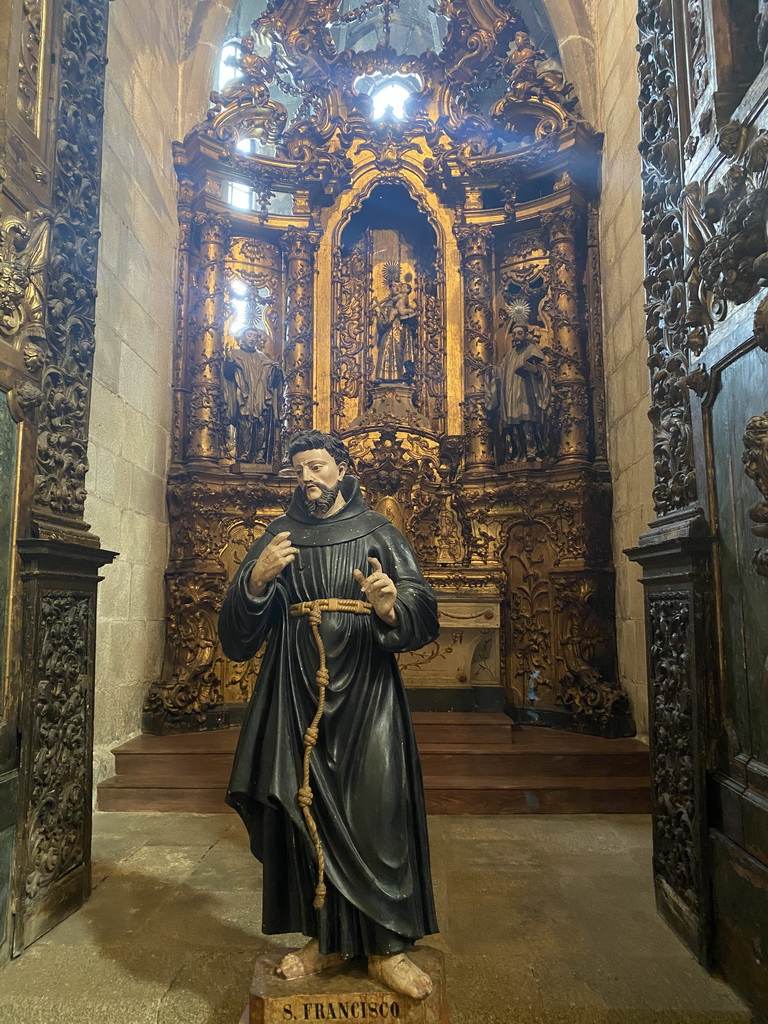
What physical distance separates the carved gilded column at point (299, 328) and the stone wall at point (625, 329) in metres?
2.89

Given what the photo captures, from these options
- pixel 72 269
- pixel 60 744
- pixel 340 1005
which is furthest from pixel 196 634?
pixel 340 1005

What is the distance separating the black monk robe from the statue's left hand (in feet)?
0.14

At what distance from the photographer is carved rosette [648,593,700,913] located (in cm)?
315

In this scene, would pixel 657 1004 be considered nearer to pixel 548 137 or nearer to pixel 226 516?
pixel 226 516

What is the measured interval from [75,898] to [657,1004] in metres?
2.56

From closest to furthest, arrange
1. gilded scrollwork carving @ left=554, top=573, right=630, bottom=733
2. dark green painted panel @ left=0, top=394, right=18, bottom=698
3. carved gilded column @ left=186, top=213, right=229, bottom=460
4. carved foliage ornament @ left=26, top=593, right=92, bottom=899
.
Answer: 1. dark green painted panel @ left=0, top=394, right=18, bottom=698
2. carved foliage ornament @ left=26, top=593, right=92, bottom=899
3. gilded scrollwork carving @ left=554, top=573, right=630, bottom=733
4. carved gilded column @ left=186, top=213, right=229, bottom=460

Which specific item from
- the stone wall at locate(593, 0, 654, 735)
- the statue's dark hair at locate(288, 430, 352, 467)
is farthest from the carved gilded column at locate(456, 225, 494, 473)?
the statue's dark hair at locate(288, 430, 352, 467)

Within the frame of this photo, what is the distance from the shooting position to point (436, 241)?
7.75 metres

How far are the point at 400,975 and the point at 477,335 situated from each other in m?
6.07

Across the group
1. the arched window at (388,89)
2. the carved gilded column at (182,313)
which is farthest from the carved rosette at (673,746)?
the arched window at (388,89)

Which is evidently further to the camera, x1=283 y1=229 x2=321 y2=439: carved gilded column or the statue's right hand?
x1=283 y1=229 x2=321 y2=439: carved gilded column

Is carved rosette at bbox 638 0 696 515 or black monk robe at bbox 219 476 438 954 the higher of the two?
carved rosette at bbox 638 0 696 515

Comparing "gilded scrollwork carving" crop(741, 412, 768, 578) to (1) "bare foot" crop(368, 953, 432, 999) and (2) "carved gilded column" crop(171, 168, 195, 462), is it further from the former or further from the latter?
(2) "carved gilded column" crop(171, 168, 195, 462)

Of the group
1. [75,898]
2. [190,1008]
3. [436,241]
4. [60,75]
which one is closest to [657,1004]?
[190,1008]
